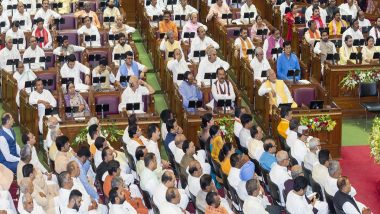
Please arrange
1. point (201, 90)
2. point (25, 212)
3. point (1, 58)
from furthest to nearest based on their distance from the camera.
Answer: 1. point (1, 58)
2. point (201, 90)
3. point (25, 212)

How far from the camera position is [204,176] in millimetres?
13852

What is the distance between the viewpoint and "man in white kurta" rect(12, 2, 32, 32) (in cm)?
2205

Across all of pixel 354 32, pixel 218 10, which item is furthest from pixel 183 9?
pixel 354 32

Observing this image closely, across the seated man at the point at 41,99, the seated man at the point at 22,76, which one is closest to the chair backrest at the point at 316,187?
the seated man at the point at 41,99

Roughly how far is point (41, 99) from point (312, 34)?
603cm

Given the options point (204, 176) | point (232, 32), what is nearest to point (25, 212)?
point (204, 176)

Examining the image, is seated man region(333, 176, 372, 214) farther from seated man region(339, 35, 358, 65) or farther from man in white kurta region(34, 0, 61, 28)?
man in white kurta region(34, 0, 61, 28)

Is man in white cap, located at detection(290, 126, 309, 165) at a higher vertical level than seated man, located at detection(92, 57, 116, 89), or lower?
lower

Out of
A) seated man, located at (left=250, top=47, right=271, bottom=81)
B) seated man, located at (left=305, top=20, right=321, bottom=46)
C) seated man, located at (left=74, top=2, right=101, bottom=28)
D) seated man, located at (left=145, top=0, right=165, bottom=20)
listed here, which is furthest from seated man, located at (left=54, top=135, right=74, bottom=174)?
seated man, located at (left=145, top=0, right=165, bottom=20)

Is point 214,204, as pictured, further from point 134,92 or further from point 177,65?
point 177,65

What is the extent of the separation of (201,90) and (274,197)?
412cm

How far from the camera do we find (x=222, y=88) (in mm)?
18125

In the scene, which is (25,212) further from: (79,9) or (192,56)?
(79,9)

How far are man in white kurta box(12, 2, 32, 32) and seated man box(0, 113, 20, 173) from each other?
20.3ft
